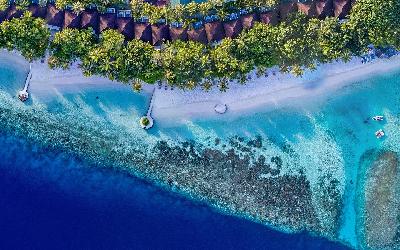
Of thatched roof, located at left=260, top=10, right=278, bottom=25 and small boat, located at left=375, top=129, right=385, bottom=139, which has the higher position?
thatched roof, located at left=260, top=10, right=278, bottom=25

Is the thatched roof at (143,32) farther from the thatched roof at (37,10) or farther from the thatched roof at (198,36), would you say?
the thatched roof at (37,10)

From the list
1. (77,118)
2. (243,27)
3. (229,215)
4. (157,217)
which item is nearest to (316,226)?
(229,215)

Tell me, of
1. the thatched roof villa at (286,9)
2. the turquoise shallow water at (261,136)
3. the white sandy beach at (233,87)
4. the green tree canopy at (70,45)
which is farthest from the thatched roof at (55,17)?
the thatched roof villa at (286,9)

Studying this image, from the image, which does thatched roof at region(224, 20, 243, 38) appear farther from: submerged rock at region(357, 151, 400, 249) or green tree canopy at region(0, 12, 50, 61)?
submerged rock at region(357, 151, 400, 249)

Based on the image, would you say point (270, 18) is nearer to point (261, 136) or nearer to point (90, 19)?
point (261, 136)

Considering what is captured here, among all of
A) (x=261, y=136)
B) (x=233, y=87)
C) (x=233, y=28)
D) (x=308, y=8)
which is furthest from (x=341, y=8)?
(x=261, y=136)

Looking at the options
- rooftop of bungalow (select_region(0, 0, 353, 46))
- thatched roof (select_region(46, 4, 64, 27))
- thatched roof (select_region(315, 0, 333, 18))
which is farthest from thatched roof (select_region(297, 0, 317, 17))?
→ thatched roof (select_region(46, 4, 64, 27))
